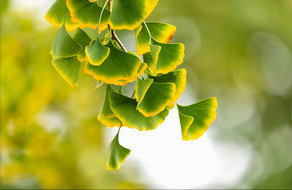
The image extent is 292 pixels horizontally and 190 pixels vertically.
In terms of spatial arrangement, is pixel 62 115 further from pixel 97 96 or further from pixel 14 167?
pixel 97 96

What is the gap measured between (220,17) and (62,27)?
9.55 ft

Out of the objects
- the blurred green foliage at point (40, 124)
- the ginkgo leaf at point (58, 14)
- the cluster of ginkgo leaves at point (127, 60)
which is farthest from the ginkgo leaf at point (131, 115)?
the blurred green foliage at point (40, 124)

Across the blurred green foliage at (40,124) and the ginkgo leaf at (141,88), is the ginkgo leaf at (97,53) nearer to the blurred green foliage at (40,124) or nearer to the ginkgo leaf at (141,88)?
the ginkgo leaf at (141,88)

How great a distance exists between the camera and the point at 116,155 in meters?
0.50

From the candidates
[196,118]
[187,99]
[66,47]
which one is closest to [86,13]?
[66,47]

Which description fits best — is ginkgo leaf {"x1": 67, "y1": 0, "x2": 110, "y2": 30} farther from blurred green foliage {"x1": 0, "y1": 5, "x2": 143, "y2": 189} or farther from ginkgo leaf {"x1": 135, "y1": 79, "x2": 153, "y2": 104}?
blurred green foliage {"x1": 0, "y1": 5, "x2": 143, "y2": 189}

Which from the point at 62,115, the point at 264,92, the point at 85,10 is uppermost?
the point at 85,10

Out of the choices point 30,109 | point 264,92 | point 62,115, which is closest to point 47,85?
point 30,109

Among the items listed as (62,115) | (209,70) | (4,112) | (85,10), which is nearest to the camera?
(85,10)

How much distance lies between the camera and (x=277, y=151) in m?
4.82

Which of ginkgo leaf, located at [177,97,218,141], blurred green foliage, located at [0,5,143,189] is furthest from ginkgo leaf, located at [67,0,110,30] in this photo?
blurred green foliage, located at [0,5,143,189]

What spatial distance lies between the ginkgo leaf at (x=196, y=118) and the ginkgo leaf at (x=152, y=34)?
91 millimetres

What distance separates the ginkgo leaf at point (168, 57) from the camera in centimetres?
43

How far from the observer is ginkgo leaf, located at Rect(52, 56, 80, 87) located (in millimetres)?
445
